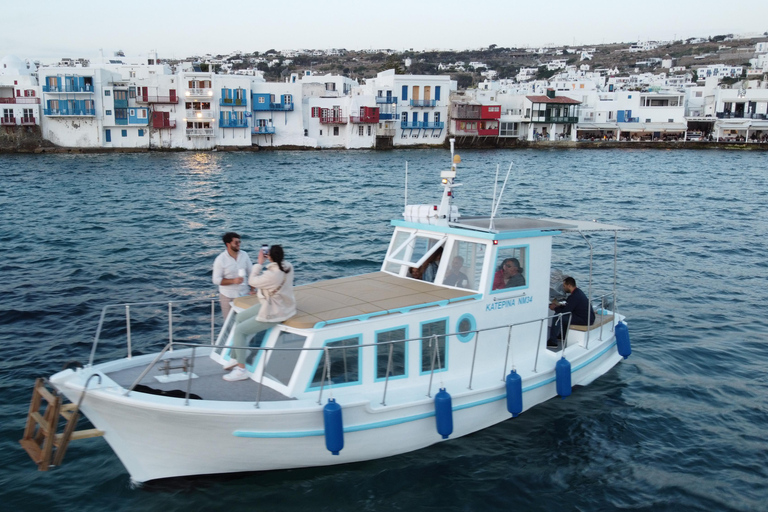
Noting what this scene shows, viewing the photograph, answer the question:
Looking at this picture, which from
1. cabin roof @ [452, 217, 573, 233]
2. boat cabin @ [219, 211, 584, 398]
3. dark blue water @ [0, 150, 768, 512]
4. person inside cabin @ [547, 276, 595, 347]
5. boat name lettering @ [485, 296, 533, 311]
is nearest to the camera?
boat cabin @ [219, 211, 584, 398]

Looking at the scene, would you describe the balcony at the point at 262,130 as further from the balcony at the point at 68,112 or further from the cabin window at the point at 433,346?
the cabin window at the point at 433,346

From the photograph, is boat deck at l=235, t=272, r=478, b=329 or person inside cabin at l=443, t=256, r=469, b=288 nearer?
boat deck at l=235, t=272, r=478, b=329

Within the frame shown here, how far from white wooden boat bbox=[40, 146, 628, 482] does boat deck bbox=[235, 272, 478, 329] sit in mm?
20

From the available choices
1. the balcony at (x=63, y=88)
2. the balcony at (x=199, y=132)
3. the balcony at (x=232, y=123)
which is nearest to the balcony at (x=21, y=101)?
the balcony at (x=63, y=88)

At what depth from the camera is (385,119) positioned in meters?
80.7

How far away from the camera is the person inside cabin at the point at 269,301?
759cm

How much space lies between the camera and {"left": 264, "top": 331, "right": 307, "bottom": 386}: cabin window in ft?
25.2

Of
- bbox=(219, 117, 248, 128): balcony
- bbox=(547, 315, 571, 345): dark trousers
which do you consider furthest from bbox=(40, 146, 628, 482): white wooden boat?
bbox=(219, 117, 248, 128): balcony

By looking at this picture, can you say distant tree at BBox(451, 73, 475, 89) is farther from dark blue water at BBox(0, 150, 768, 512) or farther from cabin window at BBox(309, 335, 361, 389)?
cabin window at BBox(309, 335, 361, 389)

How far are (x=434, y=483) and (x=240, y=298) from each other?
340 cm

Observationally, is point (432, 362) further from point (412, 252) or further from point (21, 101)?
point (21, 101)

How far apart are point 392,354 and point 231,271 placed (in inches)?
108

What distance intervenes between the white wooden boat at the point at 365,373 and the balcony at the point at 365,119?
69619 millimetres

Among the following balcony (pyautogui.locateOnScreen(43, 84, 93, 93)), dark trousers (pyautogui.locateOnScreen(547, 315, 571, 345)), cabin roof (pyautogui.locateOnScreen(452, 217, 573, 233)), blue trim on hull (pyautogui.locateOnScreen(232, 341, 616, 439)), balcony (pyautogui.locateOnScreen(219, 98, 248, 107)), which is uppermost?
balcony (pyautogui.locateOnScreen(43, 84, 93, 93))
